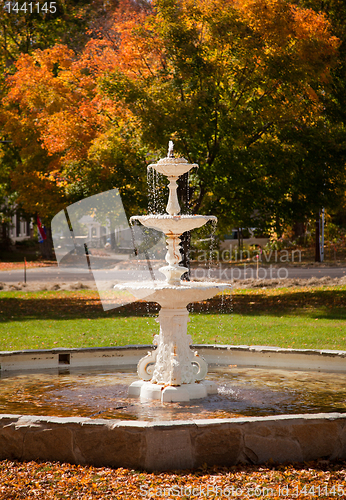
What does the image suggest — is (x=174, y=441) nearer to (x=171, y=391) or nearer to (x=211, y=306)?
(x=171, y=391)

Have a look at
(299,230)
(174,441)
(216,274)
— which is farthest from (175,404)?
(299,230)

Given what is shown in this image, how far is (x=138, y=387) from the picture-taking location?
793cm

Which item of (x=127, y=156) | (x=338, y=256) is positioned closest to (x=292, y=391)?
(x=127, y=156)

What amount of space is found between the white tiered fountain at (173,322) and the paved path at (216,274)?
56.2 ft

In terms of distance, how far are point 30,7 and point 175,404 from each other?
114 feet

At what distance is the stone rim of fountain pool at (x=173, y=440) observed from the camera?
5.40 meters

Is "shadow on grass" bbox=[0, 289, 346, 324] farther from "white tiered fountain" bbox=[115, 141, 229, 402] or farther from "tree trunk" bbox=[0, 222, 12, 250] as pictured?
"tree trunk" bbox=[0, 222, 12, 250]

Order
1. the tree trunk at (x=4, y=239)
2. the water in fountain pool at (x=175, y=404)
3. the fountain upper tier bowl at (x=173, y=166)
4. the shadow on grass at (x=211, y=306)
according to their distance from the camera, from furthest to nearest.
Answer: the tree trunk at (x=4, y=239) → the shadow on grass at (x=211, y=306) → the fountain upper tier bowl at (x=173, y=166) → the water in fountain pool at (x=175, y=404)

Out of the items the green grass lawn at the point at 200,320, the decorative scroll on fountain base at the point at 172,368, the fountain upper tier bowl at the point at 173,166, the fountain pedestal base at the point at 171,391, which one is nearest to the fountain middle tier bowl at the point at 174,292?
the decorative scroll on fountain base at the point at 172,368

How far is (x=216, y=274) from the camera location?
27328mm

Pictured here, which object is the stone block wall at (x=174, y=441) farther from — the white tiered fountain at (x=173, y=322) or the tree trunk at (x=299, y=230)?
the tree trunk at (x=299, y=230)

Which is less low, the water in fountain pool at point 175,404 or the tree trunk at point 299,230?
the tree trunk at point 299,230

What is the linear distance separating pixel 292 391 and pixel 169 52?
1241cm

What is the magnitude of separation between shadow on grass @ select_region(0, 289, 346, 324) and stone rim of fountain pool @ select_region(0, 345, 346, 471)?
1052 centimetres
